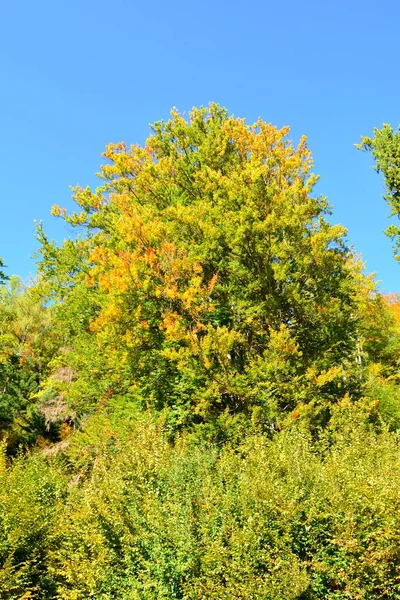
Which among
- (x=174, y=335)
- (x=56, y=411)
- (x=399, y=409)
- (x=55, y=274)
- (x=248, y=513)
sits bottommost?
(x=248, y=513)

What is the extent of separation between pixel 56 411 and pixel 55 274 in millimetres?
8087

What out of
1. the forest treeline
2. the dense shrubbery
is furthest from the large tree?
the dense shrubbery

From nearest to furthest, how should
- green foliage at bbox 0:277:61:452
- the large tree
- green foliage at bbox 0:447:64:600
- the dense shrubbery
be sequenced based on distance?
→ the dense shrubbery < green foliage at bbox 0:447:64:600 < the large tree < green foliage at bbox 0:277:61:452

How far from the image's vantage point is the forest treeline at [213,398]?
5.16m

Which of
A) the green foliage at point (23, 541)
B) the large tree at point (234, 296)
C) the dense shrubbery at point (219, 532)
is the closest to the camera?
the dense shrubbery at point (219, 532)

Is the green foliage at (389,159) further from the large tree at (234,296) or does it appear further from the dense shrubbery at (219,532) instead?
the dense shrubbery at (219,532)

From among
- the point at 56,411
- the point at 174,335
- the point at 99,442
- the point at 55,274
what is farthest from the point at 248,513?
the point at 56,411

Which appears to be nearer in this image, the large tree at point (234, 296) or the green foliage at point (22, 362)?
the large tree at point (234, 296)

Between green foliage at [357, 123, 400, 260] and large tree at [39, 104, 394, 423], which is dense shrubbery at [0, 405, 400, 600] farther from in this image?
green foliage at [357, 123, 400, 260]

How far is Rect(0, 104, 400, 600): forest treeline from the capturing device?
5.16m

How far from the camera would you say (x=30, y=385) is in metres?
27.6

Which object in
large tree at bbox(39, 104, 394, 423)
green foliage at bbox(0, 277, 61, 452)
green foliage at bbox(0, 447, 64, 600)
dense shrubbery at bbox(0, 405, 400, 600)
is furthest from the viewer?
green foliage at bbox(0, 277, 61, 452)

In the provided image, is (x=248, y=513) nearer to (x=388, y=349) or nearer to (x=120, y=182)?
(x=120, y=182)

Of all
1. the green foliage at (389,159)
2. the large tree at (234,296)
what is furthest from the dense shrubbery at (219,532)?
the green foliage at (389,159)
